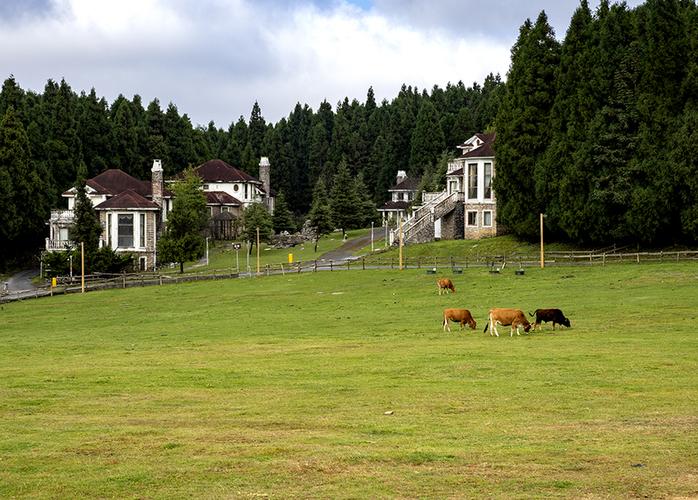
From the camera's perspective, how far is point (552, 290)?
5459cm

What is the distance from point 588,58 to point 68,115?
2773 inches

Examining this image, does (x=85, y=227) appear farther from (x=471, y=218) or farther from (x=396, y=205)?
(x=396, y=205)

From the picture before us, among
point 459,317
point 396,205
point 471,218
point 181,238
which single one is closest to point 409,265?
point 471,218

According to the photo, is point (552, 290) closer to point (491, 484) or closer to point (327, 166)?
point (491, 484)

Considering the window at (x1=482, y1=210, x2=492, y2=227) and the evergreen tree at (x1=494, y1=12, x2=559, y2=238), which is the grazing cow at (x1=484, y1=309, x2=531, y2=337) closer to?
the evergreen tree at (x1=494, y1=12, x2=559, y2=238)

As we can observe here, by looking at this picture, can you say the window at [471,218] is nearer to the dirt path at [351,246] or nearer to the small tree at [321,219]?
the dirt path at [351,246]

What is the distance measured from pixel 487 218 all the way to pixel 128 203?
32.8 m

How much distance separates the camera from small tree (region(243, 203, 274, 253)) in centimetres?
11088

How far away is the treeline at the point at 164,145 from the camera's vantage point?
349ft

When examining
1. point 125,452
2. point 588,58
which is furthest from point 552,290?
point 125,452

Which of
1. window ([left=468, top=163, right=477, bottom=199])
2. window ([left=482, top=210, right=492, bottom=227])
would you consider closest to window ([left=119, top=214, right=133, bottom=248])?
window ([left=468, top=163, right=477, bottom=199])

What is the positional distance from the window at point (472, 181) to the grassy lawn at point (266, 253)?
14.8 metres

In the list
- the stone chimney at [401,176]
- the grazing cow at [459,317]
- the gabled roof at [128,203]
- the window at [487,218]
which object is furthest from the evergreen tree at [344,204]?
the grazing cow at [459,317]

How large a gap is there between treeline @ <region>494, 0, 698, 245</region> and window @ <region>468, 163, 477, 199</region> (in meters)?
9.70
